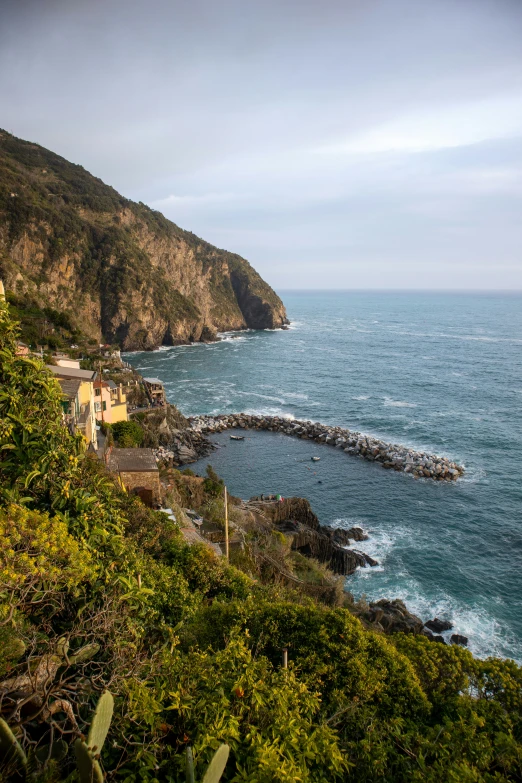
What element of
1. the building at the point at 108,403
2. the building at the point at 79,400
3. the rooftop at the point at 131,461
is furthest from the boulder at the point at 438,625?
the building at the point at 108,403

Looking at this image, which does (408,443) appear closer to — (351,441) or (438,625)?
(351,441)

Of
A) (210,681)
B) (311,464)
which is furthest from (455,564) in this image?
(210,681)

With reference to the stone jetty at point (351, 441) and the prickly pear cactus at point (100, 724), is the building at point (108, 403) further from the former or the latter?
the prickly pear cactus at point (100, 724)

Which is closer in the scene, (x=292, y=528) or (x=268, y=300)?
(x=292, y=528)

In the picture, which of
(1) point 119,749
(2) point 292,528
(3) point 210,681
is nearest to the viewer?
(1) point 119,749

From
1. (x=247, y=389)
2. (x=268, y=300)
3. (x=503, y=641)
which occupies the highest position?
(x=268, y=300)

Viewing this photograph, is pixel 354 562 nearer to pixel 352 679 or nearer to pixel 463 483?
pixel 463 483

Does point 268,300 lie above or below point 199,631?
above
